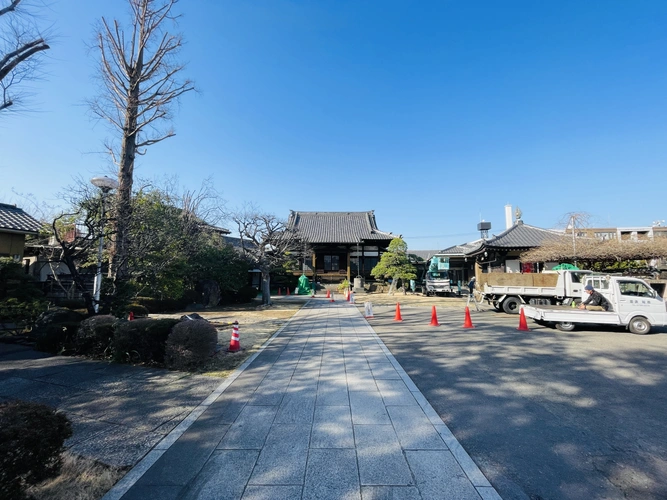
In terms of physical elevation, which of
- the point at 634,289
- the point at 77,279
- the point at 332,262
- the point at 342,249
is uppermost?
the point at 342,249

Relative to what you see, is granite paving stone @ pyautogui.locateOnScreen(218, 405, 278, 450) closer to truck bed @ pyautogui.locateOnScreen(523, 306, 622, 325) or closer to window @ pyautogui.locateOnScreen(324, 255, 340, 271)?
truck bed @ pyautogui.locateOnScreen(523, 306, 622, 325)

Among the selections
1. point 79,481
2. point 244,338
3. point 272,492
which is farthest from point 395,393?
point 244,338

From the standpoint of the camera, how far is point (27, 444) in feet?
6.89

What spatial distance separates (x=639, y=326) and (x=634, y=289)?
3.86 feet

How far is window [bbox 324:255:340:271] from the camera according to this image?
3002 cm

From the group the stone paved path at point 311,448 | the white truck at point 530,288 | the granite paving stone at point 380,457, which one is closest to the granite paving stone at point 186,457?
the stone paved path at point 311,448

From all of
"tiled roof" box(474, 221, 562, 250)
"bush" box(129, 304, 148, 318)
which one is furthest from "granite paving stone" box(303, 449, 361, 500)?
"tiled roof" box(474, 221, 562, 250)

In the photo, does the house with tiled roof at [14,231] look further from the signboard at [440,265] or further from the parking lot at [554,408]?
the signboard at [440,265]

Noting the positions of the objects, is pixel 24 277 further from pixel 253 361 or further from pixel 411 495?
pixel 411 495

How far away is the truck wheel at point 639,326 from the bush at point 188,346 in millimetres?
12447

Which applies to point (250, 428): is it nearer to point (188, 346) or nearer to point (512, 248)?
point (188, 346)

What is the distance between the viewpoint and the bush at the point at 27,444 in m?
1.98

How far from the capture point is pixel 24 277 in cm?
1012

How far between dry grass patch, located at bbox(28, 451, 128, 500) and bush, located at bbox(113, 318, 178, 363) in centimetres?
309
